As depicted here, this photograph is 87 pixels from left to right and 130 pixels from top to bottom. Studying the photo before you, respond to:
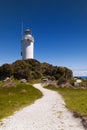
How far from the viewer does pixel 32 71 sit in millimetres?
90562

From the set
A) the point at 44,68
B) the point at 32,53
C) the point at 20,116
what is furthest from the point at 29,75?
the point at 20,116

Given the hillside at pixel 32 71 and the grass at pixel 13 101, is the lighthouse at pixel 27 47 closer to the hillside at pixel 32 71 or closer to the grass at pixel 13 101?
the hillside at pixel 32 71

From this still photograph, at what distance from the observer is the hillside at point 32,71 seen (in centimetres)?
8425

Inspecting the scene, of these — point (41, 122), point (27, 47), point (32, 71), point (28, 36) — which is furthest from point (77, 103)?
point (28, 36)

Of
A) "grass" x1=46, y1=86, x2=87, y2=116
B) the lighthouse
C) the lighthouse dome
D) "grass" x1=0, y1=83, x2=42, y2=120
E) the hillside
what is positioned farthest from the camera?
the lighthouse dome

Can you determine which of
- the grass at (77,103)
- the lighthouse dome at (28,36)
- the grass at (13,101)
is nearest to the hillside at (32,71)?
the lighthouse dome at (28,36)

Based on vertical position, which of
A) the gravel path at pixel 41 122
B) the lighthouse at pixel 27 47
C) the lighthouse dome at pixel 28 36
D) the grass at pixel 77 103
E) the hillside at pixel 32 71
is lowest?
the gravel path at pixel 41 122

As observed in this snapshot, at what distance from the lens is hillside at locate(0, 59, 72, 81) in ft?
276

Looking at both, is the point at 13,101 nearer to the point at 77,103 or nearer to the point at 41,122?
the point at 77,103

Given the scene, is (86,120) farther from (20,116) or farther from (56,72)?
(56,72)

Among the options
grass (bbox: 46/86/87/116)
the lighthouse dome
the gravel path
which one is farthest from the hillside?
the gravel path

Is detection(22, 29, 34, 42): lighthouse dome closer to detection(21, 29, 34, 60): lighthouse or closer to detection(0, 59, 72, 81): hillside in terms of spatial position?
detection(21, 29, 34, 60): lighthouse

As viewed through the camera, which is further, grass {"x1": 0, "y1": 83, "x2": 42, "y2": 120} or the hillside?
the hillside

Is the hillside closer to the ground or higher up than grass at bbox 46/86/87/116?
higher up
